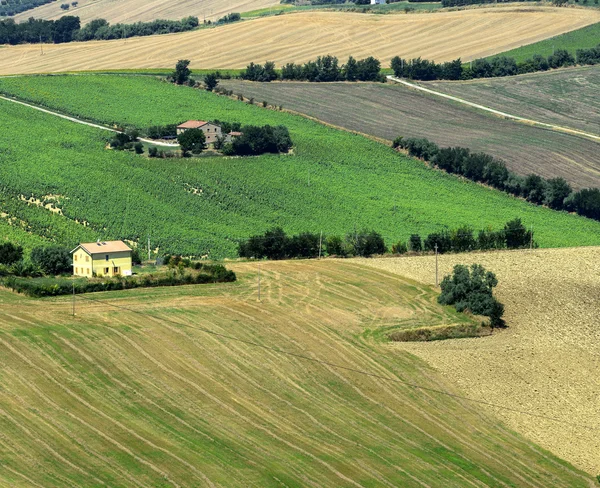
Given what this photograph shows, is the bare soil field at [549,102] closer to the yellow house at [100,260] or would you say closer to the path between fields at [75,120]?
the path between fields at [75,120]

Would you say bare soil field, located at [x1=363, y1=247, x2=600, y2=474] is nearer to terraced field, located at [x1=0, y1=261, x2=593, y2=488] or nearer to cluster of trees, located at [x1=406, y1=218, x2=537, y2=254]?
terraced field, located at [x1=0, y1=261, x2=593, y2=488]

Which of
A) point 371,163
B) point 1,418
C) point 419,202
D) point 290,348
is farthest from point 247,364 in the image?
point 371,163

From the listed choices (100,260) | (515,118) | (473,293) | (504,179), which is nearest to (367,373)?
(473,293)

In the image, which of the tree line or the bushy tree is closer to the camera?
the bushy tree

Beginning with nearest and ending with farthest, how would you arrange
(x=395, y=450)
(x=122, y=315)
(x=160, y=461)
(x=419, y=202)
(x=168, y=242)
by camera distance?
(x=160, y=461), (x=395, y=450), (x=122, y=315), (x=168, y=242), (x=419, y=202)

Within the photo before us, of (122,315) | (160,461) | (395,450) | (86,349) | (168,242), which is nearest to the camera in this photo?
(160,461)

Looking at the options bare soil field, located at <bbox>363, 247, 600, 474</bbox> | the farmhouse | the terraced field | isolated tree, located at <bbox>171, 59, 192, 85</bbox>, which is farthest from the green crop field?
the terraced field

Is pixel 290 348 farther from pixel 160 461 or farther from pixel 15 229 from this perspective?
pixel 15 229
